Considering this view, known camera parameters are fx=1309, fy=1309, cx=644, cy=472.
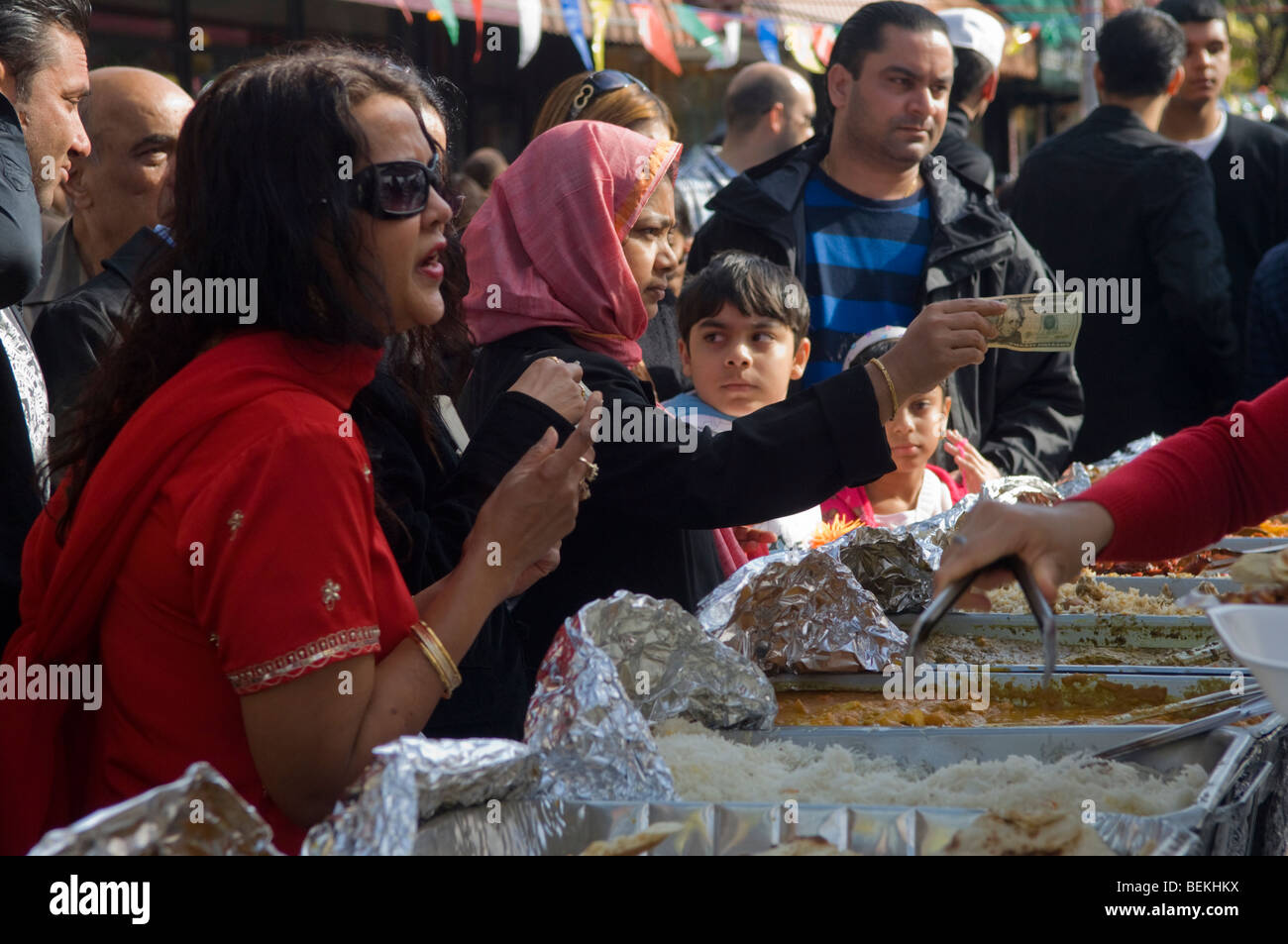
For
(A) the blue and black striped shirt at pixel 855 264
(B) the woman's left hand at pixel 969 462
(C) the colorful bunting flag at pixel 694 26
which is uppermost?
(C) the colorful bunting flag at pixel 694 26

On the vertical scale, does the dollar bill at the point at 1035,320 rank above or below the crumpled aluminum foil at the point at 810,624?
above

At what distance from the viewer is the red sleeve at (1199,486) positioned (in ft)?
5.03

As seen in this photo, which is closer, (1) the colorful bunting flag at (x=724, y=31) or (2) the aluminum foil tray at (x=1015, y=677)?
(2) the aluminum foil tray at (x=1015, y=677)

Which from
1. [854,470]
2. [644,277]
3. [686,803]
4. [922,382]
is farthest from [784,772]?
[644,277]

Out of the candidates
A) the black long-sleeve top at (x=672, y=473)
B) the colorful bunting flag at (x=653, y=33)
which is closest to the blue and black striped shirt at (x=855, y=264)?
the black long-sleeve top at (x=672, y=473)

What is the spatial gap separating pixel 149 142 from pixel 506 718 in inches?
66.9

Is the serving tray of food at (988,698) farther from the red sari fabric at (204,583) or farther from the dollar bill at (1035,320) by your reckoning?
the red sari fabric at (204,583)

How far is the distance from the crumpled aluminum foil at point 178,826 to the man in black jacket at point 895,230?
2.42 metres

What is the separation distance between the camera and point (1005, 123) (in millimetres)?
12648

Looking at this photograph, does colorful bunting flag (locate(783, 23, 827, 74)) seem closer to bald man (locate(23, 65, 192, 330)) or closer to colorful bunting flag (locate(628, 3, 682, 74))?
colorful bunting flag (locate(628, 3, 682, 74))

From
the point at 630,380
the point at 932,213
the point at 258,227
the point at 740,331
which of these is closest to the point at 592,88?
the point at 740,331

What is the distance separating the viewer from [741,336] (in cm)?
296

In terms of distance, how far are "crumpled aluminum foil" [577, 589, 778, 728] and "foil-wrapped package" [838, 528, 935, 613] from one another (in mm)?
595

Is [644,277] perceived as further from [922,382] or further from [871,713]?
[871,713]
